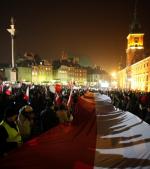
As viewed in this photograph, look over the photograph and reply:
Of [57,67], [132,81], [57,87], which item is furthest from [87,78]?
[57,87]

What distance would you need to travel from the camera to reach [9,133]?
18.2 feet

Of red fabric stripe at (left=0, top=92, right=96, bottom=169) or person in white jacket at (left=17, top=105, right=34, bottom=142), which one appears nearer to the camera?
red fabric stripe at (left=0, top=92, right=96, bottom=169)

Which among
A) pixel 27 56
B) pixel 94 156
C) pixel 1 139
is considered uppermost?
pixel 27 56

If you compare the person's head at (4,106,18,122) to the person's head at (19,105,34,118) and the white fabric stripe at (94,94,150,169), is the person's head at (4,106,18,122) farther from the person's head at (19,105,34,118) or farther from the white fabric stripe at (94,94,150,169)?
the person's head at (19,105,34,118)

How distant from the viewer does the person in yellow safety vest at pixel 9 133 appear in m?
5.20

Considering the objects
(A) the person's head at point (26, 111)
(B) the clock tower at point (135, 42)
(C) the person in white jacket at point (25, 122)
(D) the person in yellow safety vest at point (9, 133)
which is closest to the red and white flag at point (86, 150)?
(D) the person in yellow safety vest at point (9, 133)

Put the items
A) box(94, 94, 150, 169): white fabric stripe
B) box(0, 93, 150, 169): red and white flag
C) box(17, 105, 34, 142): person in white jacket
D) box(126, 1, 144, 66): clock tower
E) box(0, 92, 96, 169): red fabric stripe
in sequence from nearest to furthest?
box(0, 92, 96, 169): red fabric stripe
box(0, 93, 150, 169): red and white flag
box(94, 94, 150, 169): white fabric stripe
box(17, 105, 34, 142): person in white jacket
box(126, 1, 144, 66): clock tower

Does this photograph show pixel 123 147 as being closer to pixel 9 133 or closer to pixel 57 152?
pixel 57 152

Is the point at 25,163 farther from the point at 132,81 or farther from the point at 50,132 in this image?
→ the point at 132,81

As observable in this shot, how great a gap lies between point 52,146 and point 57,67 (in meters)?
154

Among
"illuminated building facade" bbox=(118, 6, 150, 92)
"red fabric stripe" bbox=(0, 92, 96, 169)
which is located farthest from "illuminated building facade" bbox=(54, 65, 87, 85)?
"red fabric stripe" bbox=(0, 92, 96, 169)

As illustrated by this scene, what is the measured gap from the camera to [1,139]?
16.8ft

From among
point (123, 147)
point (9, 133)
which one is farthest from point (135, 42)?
point (9, 133)

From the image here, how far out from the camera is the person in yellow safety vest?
520cm
